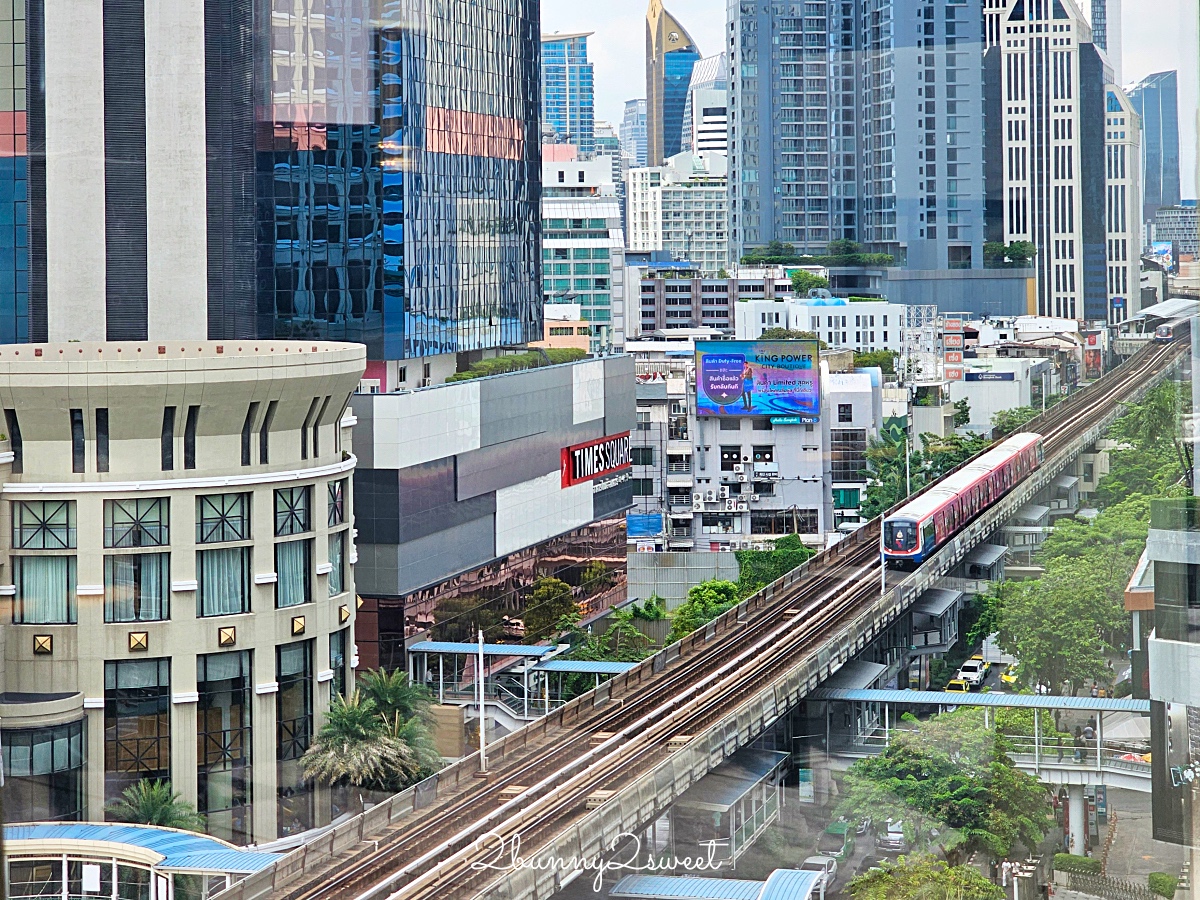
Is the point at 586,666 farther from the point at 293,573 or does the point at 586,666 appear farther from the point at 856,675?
the point at 293,573

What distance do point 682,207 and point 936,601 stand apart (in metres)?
33.0

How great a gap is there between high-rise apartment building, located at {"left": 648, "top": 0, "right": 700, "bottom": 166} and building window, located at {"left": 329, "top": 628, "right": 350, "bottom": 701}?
945cm

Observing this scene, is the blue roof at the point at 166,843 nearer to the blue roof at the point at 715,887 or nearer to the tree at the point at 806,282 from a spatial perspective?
the blue roof at the point at 715,887

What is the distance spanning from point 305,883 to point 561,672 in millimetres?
5535

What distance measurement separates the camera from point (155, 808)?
8602 mm

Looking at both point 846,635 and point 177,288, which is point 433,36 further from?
point 846,635

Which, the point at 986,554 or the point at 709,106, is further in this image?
the point at 709,106

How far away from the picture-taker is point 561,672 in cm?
1241

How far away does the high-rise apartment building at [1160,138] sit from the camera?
6.89 m

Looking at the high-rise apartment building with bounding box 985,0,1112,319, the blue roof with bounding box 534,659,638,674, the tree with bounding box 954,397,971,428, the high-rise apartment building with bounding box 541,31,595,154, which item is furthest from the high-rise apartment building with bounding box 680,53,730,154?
the blue roof with bounding box 534,659,638,674

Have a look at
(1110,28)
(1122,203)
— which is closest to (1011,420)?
(1122,203)

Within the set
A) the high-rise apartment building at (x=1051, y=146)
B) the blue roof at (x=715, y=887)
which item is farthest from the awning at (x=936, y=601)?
the blue roof at (x=715, y=887)

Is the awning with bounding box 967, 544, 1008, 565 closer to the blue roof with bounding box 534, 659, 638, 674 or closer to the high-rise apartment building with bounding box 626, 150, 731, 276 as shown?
the blue roof with bounding box 534, 659, 638, 674

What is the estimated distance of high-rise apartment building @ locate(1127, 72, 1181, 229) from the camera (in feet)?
22.6
